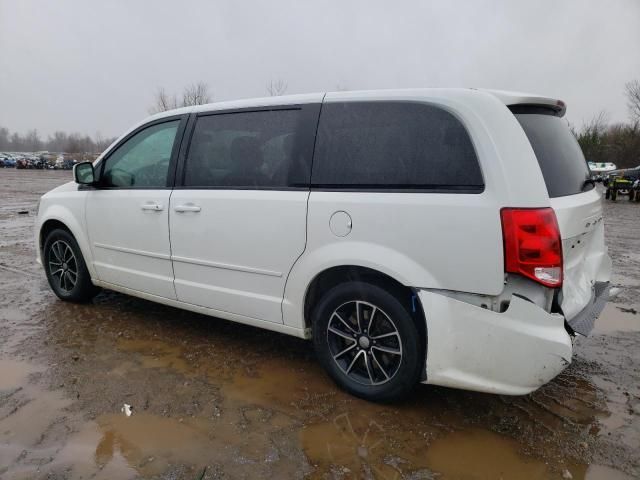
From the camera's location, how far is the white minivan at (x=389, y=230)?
8.07 ft

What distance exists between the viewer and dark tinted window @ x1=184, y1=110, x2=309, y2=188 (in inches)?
126

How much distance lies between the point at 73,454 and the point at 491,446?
2215 mm

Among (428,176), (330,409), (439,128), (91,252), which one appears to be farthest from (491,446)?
(91,252)

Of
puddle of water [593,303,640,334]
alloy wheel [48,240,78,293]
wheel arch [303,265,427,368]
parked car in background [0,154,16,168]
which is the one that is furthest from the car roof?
parked car in background [0,154,16,168]

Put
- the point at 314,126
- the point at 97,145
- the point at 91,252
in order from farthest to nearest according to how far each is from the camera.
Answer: the point at 97,145 < the point at 91,252 < the point at 314,126

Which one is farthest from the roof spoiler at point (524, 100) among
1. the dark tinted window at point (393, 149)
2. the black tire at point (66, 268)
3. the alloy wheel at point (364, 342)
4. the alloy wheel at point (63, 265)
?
the alloy wheel at point (63, 265)

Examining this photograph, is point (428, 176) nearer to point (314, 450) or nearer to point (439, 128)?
point (439, 128)

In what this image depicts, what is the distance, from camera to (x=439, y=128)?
8.80 ft

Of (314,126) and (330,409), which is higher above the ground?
(314,126)

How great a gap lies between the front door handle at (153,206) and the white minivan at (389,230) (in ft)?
0.08

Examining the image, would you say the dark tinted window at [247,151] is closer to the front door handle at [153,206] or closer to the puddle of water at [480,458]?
the front door handle at [153,206]

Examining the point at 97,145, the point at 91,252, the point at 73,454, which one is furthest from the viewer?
the point at 97,145

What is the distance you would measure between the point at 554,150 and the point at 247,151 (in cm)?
200

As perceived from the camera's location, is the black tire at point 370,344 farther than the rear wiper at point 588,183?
No
